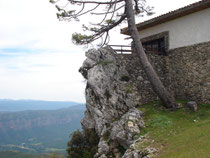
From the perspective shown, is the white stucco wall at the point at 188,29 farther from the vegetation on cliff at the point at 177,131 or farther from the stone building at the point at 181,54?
the vegetation on cliff at the point at 177,131

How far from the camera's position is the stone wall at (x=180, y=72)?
1408 cm

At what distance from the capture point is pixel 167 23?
55.2 feet

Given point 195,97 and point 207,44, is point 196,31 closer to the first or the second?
point 207,44

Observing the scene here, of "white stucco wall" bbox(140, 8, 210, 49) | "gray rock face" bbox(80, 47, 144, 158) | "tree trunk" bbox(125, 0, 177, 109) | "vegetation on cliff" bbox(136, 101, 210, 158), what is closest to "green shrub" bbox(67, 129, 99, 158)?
"gray rock face" bbox(80, 47, 144, 158)

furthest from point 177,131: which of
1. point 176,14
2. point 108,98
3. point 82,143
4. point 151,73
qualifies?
point 176,14

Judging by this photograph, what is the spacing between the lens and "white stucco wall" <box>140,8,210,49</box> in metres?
14.0

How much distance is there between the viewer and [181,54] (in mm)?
15734

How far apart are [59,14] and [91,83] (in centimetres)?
576

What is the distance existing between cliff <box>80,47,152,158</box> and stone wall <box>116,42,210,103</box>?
0.84 metres

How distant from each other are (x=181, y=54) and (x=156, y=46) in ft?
10.5

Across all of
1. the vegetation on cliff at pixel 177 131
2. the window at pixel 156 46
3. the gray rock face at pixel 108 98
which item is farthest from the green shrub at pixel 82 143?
the window at pixel 156 46

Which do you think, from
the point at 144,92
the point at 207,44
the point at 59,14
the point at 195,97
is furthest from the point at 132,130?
the point at 59,14

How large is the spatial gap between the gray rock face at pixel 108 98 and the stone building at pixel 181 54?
1060 mm

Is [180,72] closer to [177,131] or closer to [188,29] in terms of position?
[188,29]
